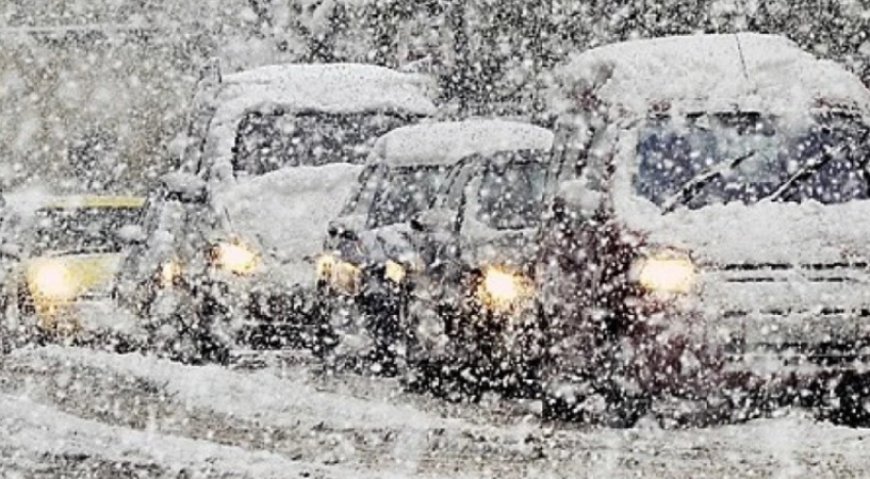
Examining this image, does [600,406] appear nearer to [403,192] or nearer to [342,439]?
[342,439]

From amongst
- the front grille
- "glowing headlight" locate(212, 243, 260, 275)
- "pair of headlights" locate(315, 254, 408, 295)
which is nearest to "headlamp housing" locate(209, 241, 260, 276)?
"glowing headlight" locate(212, 243, 260, 275)

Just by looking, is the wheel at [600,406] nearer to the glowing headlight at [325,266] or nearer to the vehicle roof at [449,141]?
the vehicle roof at [449,141]

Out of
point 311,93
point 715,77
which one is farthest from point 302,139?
point 715,77

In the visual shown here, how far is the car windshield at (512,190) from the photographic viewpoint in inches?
477

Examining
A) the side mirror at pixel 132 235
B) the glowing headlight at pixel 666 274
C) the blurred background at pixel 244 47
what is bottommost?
the glowing headlight at pixel 666 274

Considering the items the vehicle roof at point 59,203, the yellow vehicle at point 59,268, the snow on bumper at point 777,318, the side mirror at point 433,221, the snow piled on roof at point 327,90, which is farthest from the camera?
the vehicle roof at point 59,203

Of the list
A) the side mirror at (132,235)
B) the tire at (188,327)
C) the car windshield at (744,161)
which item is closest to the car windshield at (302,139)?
the side mirror at (132,235)

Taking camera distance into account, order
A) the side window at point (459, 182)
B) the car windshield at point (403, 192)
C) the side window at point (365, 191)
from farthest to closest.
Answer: the side window at point (365, 191) → the car windshield at point (403, 192) → the side window at point (459, 182)

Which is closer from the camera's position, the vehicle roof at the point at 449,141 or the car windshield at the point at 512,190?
the car windshield at the point at 512,190

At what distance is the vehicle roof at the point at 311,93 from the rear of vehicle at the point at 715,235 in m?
4.92

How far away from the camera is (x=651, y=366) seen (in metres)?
9.99

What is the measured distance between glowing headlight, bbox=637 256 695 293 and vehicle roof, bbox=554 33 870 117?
97cm

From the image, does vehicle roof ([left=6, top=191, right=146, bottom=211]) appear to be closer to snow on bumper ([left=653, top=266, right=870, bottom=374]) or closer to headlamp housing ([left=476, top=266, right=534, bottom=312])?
headlamp housing ([left=476, top=266, right=534, bottom=312])

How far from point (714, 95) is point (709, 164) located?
16.3 inches
